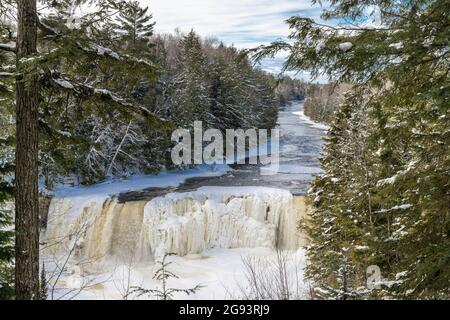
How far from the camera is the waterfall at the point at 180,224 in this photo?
67.8 feet

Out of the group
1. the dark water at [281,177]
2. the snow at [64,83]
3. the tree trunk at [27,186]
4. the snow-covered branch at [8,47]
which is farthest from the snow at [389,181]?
the dark water at [281,177]

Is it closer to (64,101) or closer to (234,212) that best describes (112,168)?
(234,212)

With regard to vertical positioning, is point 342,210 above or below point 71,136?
below

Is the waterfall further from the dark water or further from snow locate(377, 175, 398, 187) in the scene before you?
snow locate(377, 175, 398, 187)

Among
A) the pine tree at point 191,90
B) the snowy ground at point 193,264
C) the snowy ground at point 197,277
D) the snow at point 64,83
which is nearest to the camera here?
the snow at point 64,83

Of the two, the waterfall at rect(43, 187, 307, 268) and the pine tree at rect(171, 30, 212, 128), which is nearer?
the waterfall at rect(43, 187, 307, 268)

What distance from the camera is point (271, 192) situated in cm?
2267

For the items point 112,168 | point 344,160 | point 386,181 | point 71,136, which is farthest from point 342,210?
point 112,168

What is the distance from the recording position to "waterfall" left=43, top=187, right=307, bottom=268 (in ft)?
67.8

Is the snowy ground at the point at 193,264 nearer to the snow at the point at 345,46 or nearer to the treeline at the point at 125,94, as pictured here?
the treeline at the point at 125,94

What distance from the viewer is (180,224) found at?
2097cm

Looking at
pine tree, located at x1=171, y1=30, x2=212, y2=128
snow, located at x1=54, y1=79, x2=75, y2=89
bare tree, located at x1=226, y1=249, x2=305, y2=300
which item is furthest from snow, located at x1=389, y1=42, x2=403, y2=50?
pine tree, located at x1=171, y1=30, x2=212, y2=128
